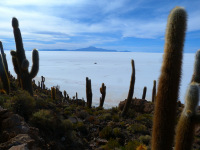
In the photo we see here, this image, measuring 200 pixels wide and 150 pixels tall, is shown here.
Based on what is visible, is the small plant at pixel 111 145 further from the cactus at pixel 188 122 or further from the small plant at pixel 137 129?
the cactus at pixel 188 122

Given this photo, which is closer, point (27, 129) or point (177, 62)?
point (177, 62)

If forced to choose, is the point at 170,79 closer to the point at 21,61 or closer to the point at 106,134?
the point at 106,134

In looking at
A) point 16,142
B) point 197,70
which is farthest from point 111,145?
point 197,70

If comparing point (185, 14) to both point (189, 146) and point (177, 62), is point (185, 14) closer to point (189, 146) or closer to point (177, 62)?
point (177, 62)

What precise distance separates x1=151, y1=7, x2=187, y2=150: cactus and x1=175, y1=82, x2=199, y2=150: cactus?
0.14 meters

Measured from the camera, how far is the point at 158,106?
3.02 m

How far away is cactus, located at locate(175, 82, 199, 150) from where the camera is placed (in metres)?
2.89

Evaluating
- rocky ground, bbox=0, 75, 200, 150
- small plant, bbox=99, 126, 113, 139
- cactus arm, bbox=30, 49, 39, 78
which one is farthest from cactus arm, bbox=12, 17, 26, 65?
small plant, bbox=99, 126, 113, 139

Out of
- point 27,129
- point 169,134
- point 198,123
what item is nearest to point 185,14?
point 198,123

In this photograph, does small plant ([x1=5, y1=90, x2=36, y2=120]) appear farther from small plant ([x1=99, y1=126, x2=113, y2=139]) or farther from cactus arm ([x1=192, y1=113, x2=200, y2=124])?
cactus arm ([x1=192, y1=113, x2=200, y2=124])

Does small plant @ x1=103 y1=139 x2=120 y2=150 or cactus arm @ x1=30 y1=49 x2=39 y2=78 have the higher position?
cactus arm @ x1=30 y1=49 x2=39 y2=78

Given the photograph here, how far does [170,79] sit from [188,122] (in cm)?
77

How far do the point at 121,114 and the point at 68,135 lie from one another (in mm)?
6324

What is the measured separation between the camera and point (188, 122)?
9.52 ft
